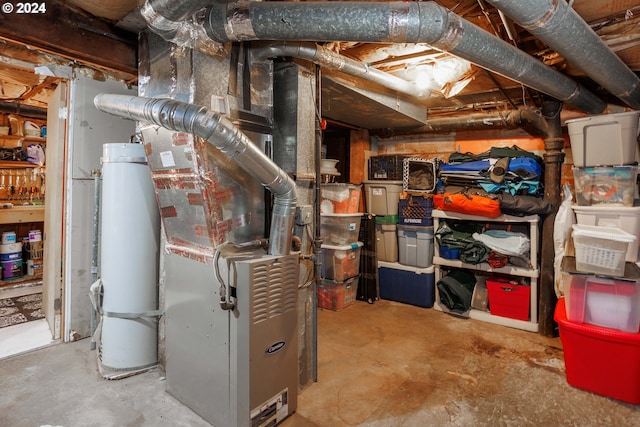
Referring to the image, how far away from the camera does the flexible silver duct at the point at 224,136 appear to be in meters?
1.67

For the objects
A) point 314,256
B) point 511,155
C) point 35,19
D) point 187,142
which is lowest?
point 314,256

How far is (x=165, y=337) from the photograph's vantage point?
2436mm

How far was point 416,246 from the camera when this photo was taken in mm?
4191

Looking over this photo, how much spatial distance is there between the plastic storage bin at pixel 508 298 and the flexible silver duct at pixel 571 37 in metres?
1.94

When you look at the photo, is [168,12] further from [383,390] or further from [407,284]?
[407,284]

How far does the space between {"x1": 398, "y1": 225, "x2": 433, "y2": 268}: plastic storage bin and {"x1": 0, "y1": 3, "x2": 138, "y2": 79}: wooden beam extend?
320 centimetres

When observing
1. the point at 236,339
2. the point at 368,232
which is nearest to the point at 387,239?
the point at 368,232

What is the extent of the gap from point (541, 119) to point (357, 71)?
209cm

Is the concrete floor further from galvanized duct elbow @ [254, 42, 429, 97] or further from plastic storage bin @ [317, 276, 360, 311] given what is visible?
galvanized duct elbow @ [254, 42, 429, 97]

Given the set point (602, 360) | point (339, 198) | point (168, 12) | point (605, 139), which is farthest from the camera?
point (339, 198)

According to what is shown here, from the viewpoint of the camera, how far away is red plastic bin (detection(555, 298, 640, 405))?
92.2 inches

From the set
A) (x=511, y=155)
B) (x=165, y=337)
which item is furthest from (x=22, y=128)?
(x=511, y=155)

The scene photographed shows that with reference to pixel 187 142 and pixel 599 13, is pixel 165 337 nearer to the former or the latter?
pixel 187 142

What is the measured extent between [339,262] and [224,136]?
8.63 feet
